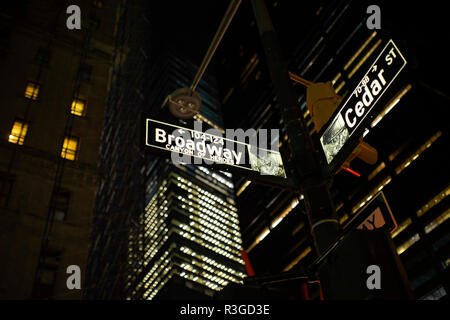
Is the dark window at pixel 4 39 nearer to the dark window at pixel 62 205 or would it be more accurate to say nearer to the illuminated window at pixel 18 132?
the illuminated window at pixel 18 132

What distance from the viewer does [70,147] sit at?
21.2 m

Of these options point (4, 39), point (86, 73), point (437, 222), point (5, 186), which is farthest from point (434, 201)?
point (4, 39)

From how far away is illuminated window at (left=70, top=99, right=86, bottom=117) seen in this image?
2290 centimetres

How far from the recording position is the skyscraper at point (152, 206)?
24.6m

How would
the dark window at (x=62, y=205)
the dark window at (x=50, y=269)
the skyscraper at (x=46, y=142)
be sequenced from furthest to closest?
1. the dark window at (x=62, y=205)
2. the dark window at (x=50, y=269)
3. the skyscraper at (x=46, y=142)

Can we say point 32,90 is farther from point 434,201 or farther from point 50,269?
point 434,201

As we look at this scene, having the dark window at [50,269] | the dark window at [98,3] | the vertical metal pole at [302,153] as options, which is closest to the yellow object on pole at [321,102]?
the vertical metal pole at [302,153]

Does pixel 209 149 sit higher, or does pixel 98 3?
pixel 98 3

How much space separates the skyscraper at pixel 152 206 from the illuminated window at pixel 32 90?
4.24 metres

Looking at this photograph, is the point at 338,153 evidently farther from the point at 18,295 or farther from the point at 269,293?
the point at 18,295

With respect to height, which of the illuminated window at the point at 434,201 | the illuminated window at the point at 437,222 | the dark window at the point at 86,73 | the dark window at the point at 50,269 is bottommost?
the dark window at the point at 50,269

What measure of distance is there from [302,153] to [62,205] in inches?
646

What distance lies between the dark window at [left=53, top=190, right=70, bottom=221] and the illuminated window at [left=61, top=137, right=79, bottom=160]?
194 centimetres
